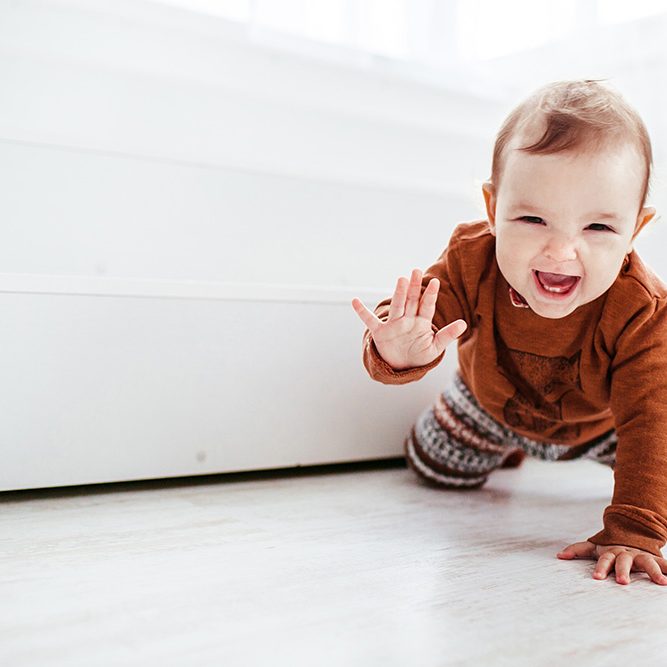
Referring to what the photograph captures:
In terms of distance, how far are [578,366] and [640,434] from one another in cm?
12

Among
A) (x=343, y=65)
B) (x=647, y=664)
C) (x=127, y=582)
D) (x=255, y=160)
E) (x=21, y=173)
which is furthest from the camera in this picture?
(x=343, y=65)

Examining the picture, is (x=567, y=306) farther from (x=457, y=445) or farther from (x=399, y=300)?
(x=457, y=445)

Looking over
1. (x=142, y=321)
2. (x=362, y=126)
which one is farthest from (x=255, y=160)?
(x=142, y=321)

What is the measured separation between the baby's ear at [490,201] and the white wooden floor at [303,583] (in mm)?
311

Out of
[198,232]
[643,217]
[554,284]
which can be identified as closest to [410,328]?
[554,284]

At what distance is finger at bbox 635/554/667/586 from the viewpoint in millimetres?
691

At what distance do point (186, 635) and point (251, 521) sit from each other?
32 centimetres

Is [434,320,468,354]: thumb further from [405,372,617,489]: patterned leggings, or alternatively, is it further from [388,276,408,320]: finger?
[405,372,617,489]: patterned leggings

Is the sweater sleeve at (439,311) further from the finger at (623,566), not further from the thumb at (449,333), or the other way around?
the finger at (623,566)

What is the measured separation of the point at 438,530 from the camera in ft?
2.76

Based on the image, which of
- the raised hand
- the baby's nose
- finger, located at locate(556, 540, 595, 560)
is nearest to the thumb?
the raised hand

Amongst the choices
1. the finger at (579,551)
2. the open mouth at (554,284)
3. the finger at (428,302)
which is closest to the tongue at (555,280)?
the open mouth at (554,284)

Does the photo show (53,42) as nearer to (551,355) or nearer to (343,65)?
(343,65)

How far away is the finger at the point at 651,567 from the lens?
2.27 feet
